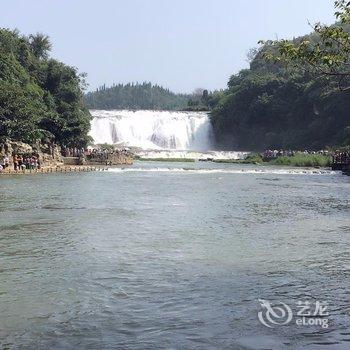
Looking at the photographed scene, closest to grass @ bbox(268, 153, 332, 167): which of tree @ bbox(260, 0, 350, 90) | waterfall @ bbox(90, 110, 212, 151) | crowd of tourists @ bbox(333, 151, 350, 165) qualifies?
crowd of tourists @ bbox(333, 151, 350, 165)

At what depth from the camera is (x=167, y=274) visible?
913 cm

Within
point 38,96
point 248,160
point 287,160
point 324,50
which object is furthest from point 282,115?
point 324,50

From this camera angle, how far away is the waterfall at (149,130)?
76.1 meters

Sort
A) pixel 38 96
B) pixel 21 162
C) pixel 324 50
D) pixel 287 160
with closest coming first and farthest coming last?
pixel 324 50 → pixel 21 162 → pixel 38 96 → pixel 287 160

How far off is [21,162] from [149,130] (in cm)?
4135

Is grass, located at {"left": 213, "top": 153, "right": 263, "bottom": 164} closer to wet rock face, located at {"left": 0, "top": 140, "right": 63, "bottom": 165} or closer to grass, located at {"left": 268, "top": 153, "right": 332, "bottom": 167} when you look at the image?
grass, located at {"left": 268, "top": 153, "right": 332, "bottom": 167}

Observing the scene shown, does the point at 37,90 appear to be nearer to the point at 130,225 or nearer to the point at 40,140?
the point at 40,140

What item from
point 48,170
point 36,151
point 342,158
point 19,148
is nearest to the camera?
point 48,170

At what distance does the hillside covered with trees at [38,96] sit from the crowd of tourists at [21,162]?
86.1 inches

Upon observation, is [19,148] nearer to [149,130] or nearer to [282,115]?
[149,130]

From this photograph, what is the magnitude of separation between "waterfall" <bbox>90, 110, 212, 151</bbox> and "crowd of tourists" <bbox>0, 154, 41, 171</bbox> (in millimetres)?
33338

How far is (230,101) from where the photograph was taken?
89.3 metres

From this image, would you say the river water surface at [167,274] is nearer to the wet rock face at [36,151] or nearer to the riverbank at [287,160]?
the wet rock face at [36,151]

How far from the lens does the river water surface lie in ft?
20.8
